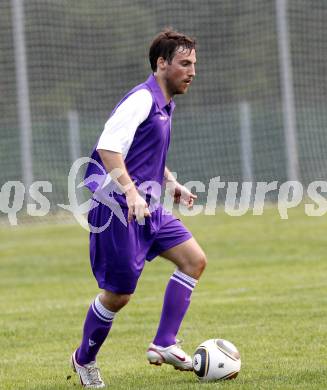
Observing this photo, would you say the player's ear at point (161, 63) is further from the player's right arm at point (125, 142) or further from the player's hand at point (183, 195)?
the player's hand at point (183, 195)

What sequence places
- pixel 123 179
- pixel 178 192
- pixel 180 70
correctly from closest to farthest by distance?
1. pixel 123 179
2. pixel 180 70
3. pixel 178 192

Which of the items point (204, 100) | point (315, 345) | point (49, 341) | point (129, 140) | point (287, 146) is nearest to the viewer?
point (129, 140)

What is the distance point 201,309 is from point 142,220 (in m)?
3.90

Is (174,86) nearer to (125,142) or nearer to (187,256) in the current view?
(125,142)

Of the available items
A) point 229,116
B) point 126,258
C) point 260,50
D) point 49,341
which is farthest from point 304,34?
point 126,258

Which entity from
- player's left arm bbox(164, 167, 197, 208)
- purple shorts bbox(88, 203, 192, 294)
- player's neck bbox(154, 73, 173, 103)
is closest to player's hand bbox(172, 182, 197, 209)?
player's left arm bbox(164, 167, 197, 208)

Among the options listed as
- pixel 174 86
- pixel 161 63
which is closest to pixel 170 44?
pixel 161 63

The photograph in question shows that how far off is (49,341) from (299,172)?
11762 mm

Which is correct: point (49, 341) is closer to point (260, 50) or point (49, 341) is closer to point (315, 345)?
point (315, 345)

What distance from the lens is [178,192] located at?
652 centimetres

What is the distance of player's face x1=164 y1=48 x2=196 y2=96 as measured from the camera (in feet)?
19.6

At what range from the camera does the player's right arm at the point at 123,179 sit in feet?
18.0

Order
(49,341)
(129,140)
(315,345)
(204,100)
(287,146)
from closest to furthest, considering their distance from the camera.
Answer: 1. (129,140)
2. (315,345)
3. (49,341)
4. (287,146)
5. (204,100)

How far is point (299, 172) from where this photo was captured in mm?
19391
